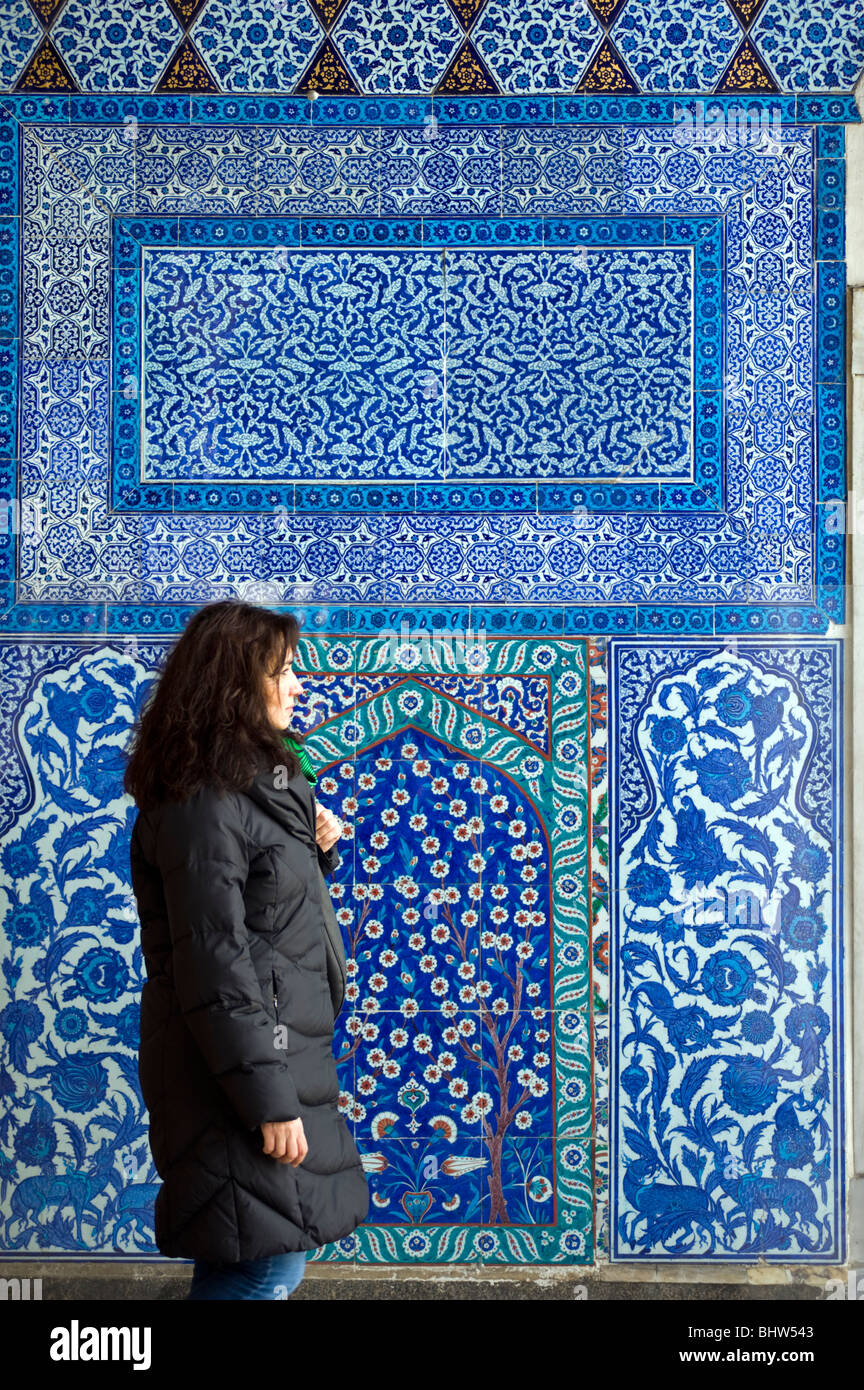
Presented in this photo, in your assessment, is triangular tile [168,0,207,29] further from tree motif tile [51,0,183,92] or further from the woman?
the woman

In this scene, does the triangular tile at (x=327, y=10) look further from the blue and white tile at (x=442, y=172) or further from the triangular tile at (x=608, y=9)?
the triangular tile at (x=608, y=9)

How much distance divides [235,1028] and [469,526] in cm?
136

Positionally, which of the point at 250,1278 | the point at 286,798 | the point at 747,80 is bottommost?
the point at 250,1278

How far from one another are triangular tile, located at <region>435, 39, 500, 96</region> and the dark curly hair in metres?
1.47

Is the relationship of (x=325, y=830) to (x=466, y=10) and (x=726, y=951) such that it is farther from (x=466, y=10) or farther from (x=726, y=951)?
(x=466, y=10)

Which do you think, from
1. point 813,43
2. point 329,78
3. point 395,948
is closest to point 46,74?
point 329,78

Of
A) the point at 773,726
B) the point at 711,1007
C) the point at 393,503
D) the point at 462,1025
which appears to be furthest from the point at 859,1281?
the point at 393,503

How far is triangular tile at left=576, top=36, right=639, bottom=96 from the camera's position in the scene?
9.07 feet

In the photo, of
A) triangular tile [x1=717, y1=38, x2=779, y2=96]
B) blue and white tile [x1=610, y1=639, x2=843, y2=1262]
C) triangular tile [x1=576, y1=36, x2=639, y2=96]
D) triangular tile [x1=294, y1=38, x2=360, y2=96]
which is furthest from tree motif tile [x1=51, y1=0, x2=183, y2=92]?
blue and white tile [x1=610, y1=639, x2=843, y2=1262]

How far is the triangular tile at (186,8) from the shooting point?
2779 millimetres

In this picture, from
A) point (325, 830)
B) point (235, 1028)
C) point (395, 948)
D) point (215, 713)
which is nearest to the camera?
point (235, 1028)

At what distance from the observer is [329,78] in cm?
276

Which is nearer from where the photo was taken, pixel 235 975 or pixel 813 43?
pixel 235 975

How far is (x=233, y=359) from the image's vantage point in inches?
109
